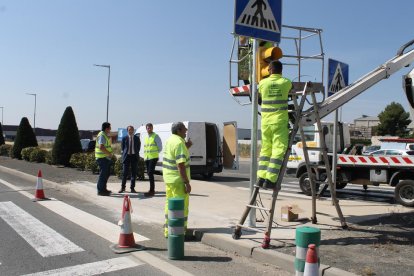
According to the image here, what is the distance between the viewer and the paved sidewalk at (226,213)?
5.91 m

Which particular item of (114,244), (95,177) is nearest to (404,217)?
(114,244)

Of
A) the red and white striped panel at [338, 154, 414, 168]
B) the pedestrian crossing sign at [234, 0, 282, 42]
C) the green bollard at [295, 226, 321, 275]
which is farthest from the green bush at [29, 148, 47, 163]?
the green bollard at [295, 226, 321, 275]

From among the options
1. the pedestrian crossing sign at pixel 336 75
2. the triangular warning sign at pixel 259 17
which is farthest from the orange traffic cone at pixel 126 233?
the pedestrian crossing sign at pixel 336 75

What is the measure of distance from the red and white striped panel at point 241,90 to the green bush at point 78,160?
12256mm

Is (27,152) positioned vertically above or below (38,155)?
above

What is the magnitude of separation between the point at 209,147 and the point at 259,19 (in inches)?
444

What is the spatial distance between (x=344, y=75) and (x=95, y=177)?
9244mm

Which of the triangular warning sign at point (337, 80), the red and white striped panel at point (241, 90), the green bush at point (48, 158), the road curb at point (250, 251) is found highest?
the triangular warning sign at point (337, 80)

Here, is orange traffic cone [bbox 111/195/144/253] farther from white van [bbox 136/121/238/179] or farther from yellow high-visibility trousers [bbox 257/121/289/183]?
white van [bbox 136/121/238/179]

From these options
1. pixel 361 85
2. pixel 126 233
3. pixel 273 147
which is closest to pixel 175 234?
pixel 126 233

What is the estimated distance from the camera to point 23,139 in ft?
92.8

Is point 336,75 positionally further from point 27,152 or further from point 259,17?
point 27,152

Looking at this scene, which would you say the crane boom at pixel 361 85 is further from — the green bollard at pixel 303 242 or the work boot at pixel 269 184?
the green bollard at pixel 303 242

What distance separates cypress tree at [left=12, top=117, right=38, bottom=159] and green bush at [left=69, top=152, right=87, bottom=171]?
31.3 ft
